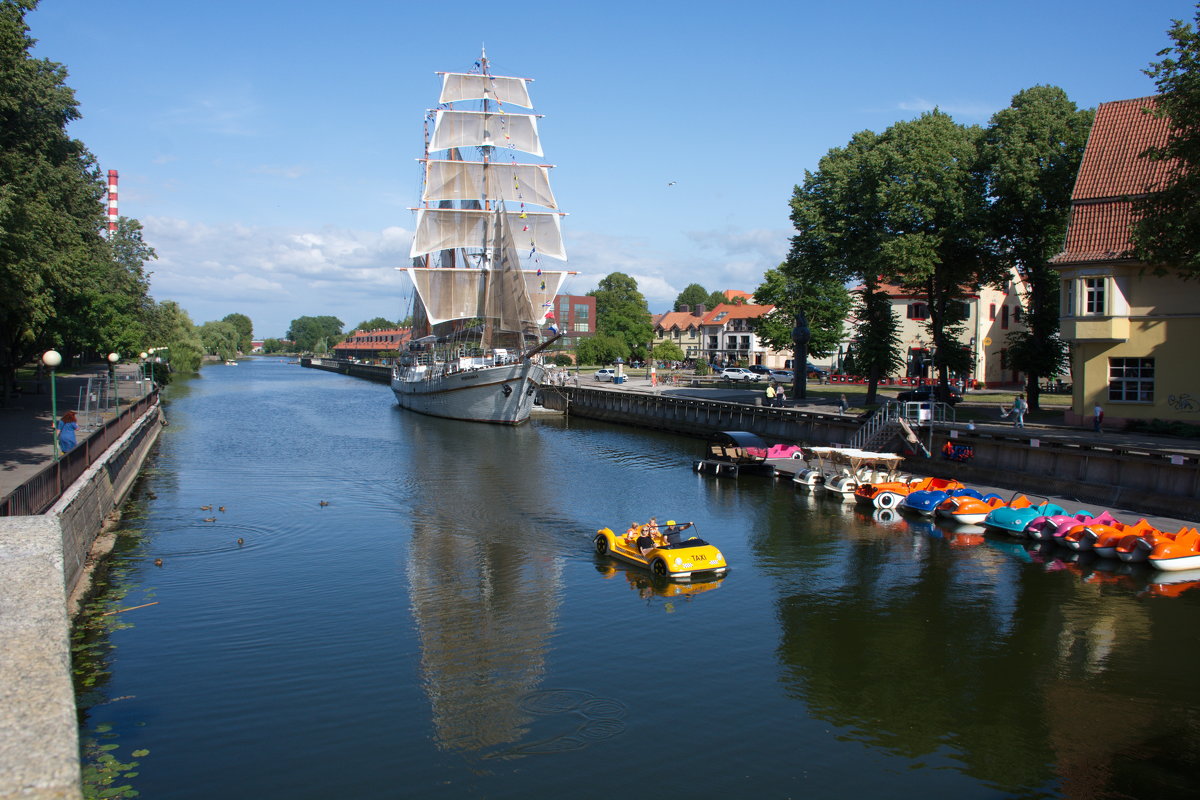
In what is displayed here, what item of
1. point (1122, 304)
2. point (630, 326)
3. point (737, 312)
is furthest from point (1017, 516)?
point (630, 326)

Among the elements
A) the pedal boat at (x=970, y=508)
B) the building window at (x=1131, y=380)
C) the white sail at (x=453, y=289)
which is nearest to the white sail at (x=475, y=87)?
the white sail at (x=453, y=289)

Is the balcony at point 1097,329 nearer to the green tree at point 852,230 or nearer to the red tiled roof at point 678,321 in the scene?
the green tree at point 852,230

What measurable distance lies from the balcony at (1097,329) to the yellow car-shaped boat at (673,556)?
23.5 metres

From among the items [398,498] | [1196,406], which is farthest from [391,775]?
[1196,406]

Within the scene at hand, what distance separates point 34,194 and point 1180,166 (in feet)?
134

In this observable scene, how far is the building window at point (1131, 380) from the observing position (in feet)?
124

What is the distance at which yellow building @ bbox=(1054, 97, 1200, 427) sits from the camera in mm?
36781

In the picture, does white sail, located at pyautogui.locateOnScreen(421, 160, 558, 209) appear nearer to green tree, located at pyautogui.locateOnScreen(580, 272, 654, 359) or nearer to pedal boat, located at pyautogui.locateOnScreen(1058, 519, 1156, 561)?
green tree, located at pyautogui.locateOnScreen(580, 272, 654, 359)

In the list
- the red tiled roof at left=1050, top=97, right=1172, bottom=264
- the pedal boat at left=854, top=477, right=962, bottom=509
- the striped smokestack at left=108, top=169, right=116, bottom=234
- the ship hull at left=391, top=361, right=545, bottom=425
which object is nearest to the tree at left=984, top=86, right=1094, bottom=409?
the red tiled roof at left=1050, top=97, right=1172, bottom=264

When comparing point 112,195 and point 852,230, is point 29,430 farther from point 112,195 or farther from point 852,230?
point 112,195

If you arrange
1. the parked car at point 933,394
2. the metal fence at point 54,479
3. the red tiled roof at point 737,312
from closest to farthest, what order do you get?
the metal fence at point 54,479 < the parked car at point 933,394 < the red tiled roof at point 737,312

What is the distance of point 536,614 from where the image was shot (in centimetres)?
2023

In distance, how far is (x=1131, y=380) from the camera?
38.2 m

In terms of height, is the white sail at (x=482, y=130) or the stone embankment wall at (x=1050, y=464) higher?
the white sail at (x=482, y=130)
